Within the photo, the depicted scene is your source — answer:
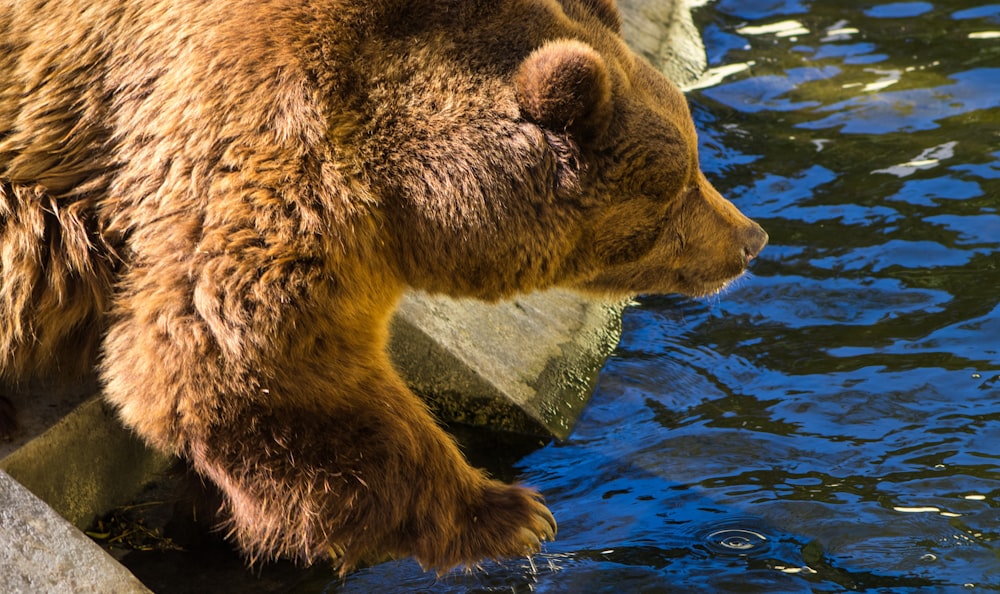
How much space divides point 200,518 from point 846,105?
529cm

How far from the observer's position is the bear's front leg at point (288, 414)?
3.24m

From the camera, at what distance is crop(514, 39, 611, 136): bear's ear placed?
3.40 m

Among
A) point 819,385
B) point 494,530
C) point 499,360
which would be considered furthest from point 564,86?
point 819,385

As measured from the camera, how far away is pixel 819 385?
5.08 m

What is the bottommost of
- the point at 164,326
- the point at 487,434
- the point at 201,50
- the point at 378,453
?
the point at 487,434

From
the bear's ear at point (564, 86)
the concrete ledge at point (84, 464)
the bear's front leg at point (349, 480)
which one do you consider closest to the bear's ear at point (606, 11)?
the bear's ear at point (564, 86)

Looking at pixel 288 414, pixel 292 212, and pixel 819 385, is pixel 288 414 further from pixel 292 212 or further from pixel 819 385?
pixel 819 385

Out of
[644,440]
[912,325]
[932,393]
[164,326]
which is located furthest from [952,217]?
[164,326]

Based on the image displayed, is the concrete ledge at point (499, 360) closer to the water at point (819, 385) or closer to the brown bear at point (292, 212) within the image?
the water at point (819, 385)

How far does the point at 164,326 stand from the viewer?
3.25 m

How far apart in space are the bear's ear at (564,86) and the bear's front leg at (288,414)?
81cm

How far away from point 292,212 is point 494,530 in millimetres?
1209

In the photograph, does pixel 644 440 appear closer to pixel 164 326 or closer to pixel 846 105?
pixel 164 326

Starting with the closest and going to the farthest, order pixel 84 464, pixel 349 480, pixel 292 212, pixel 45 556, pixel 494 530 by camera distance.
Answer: pixel 45 556, pixel 292 212, pixel 349 480, pixel 494 530, pixel 84 464
